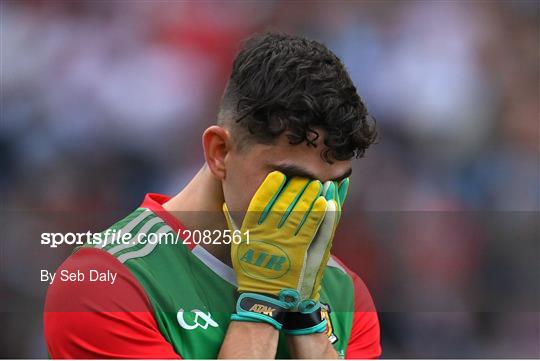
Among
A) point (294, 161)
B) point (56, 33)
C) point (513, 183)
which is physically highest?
point (56, 33)

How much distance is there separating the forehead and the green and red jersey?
0.79 feet

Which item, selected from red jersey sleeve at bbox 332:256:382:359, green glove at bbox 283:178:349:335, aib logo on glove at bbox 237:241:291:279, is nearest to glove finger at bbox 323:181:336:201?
green glove at bbox 283:178:349:335

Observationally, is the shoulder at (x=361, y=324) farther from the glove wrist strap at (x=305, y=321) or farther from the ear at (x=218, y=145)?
the ear at (x=218, y=145)

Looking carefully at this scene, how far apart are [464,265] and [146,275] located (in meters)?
1.96

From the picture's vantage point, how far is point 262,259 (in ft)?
4.70

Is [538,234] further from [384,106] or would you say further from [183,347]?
[183,347]

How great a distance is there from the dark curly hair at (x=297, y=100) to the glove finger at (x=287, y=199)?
0.25ft

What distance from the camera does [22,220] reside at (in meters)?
2.50

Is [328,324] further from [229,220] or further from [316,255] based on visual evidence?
[229,220]

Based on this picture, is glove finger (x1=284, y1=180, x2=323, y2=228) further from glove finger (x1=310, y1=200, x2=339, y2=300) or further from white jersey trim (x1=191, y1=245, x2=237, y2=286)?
white jersey trim (x1=191, y1=245, x2=237, y2=286)

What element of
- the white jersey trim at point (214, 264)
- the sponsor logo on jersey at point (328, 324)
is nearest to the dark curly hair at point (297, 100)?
the white jersey trim at point (214, 264)

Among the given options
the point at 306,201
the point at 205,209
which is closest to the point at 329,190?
the point at 306,201

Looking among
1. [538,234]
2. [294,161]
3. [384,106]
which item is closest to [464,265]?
[538,234]

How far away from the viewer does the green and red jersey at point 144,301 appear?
137 cm
